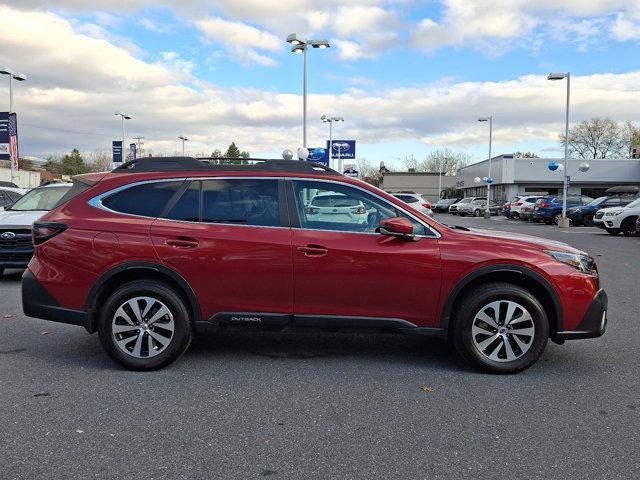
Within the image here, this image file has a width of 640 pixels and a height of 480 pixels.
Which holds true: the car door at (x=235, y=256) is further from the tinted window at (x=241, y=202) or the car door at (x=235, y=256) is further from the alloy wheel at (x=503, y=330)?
the alloy wheel at (x=503, y=330)

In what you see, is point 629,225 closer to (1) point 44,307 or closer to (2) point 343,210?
(2) point 343,210

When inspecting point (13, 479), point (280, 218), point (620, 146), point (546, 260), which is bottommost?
point (13, 479)

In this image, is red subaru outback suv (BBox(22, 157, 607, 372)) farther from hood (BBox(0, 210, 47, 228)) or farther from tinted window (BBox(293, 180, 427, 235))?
hood (BBox(0, 210, 47, 228))

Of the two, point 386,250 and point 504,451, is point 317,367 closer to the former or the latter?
point 386,250

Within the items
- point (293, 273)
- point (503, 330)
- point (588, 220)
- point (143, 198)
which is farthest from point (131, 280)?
point (588, 220)

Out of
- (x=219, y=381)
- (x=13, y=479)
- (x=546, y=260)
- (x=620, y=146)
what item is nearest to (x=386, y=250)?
(x=546, y=260)

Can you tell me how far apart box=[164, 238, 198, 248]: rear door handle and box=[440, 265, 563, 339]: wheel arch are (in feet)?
7.15

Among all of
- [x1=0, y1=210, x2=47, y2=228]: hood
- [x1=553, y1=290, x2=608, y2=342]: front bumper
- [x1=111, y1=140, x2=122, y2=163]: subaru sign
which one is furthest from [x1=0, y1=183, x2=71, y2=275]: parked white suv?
[x1=111, y1=140, x2=122, y2=163]: subaru sign

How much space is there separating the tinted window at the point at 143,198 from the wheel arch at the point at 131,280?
0.50 meters

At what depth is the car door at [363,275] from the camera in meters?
4.68

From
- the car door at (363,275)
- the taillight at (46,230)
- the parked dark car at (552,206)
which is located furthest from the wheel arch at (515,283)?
the parked dark car at (552,206)

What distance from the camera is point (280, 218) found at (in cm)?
484

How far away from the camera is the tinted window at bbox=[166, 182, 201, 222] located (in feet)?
16.1

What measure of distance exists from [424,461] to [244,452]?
1.06 metres
